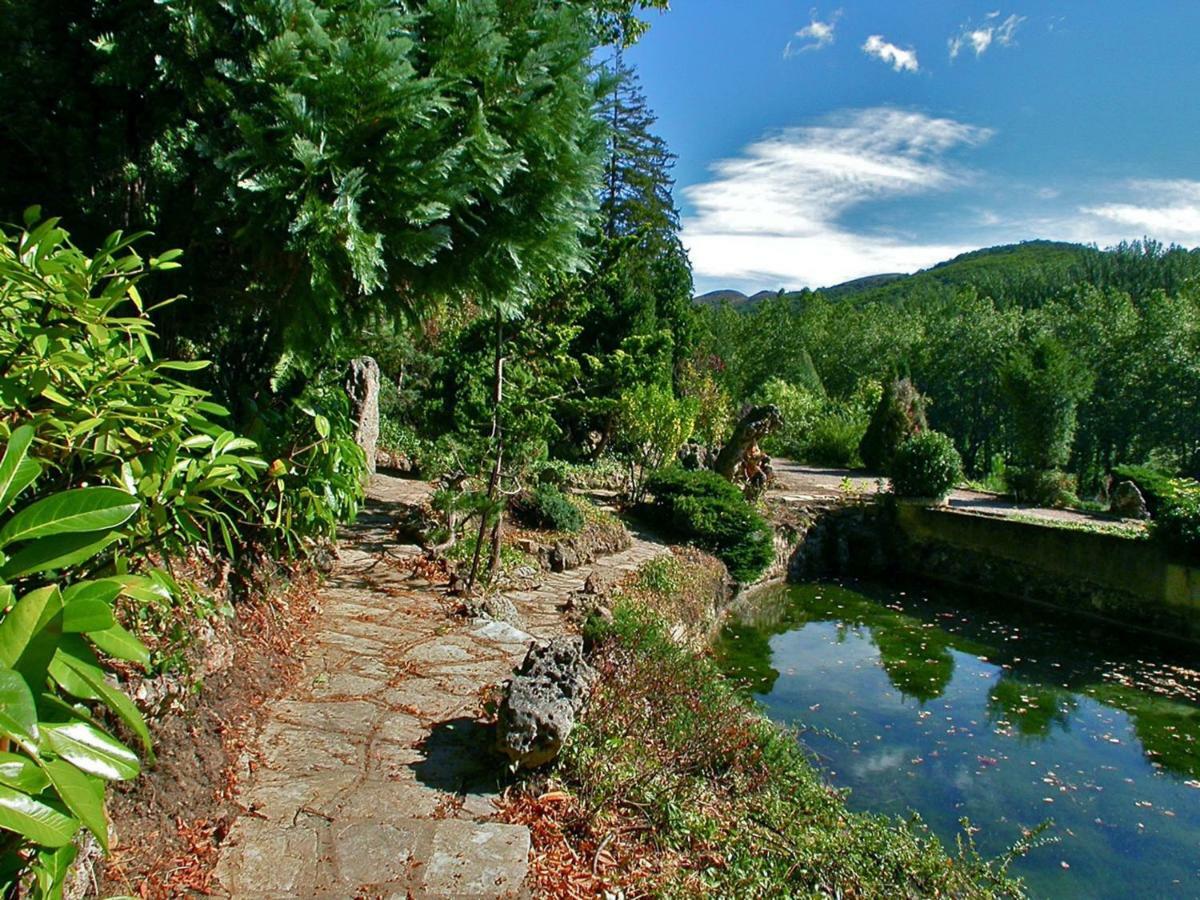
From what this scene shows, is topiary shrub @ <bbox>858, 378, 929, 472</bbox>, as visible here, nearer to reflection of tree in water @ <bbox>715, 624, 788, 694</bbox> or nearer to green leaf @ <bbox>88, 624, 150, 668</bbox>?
reflection of tree in water @ <bbox>715, 624, 788, 694</bbox>

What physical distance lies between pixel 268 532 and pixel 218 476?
6.68 ft

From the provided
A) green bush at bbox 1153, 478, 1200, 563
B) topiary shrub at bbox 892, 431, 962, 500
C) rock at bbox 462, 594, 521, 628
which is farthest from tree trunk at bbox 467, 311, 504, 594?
topiary shrub at bbox 892, 431, 962, 500

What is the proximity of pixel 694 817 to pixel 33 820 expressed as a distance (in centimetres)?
282

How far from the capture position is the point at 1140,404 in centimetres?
1788

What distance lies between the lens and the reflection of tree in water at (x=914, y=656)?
770 centimetres

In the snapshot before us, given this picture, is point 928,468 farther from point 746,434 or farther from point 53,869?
point 53,869

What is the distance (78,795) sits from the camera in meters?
1.07

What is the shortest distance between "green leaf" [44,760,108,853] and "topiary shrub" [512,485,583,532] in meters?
7.61

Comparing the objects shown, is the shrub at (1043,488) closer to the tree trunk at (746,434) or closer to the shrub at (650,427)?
the tree trunk at (746,434)

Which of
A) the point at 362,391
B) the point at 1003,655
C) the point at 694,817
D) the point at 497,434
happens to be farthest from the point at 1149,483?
the point at 694,817

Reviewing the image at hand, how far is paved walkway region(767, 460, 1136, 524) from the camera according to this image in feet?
42.1

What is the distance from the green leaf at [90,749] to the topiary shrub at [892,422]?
18.3m

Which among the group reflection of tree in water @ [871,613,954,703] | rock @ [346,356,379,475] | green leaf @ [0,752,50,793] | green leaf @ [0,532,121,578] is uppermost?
rock @ [346,356,379,475]

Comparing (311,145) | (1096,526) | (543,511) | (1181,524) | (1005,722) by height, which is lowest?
(1005,722)
